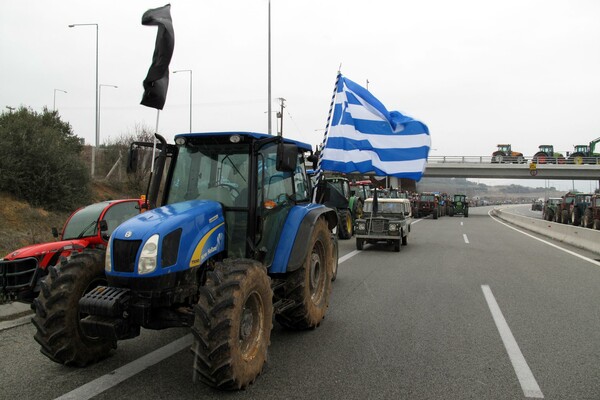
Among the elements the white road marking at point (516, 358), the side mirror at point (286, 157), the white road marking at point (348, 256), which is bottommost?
the white road marking at point (348, 256)

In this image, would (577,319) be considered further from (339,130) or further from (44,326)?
(44,326)

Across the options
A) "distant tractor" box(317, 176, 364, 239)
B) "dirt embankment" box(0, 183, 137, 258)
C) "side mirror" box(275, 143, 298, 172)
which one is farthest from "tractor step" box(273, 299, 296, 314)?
"dirt embankment" box(0, 183, 137, 258)

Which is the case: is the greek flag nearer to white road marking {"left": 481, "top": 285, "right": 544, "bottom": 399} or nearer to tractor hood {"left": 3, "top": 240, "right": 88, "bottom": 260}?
white road marking {"left": 481, "top": 285, "right": 544, "bottom": 399}

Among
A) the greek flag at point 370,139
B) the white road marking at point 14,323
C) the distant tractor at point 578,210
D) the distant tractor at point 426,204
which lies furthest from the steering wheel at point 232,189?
the distant tractor at point 426,204

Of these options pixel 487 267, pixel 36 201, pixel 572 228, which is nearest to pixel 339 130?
pixel 487 267

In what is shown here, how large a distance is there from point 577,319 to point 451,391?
134 inches

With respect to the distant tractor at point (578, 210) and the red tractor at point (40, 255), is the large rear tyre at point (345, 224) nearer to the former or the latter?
the red tractor at point (40, 255)

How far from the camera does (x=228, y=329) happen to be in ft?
11.8

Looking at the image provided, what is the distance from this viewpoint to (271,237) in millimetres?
5086

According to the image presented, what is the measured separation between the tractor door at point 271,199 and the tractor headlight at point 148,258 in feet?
4.19

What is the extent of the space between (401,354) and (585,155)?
5673 cm

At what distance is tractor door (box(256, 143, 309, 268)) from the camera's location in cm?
485

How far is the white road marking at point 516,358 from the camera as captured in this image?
13.0 feet

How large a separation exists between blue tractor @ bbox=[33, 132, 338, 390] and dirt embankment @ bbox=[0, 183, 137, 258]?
26.5ft
